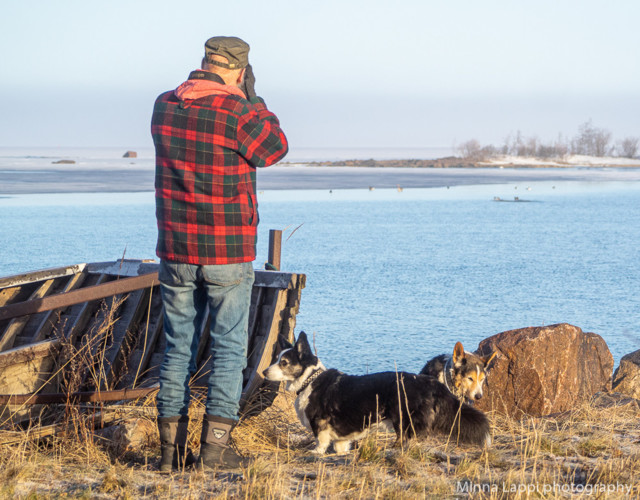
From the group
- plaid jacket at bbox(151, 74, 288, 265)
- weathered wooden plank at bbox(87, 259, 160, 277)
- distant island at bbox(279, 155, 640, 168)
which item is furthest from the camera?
distant island at bbox(279, 155, 640, 168)

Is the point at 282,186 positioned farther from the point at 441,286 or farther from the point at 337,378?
the point at 337,378

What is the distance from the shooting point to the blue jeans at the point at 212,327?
12.8ft

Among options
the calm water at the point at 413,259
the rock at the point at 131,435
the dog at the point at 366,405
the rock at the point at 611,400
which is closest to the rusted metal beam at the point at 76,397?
the rock at the point at 131,435

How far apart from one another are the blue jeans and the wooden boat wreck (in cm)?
127

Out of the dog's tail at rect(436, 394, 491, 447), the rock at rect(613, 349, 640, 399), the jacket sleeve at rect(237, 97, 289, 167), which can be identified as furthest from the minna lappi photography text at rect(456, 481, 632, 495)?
the rock at rect(613, 349, 640, 399)

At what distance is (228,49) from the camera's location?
3.79 meters

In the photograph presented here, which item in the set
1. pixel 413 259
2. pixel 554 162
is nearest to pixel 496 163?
pixel 554 162

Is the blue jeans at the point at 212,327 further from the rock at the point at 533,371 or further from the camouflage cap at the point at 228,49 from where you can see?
the rock at the point at 533,371

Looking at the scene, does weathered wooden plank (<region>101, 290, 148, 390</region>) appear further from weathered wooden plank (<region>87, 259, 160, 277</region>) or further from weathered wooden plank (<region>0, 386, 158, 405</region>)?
weathered wooden plank (<region>0, 386, 158, 405</region>)

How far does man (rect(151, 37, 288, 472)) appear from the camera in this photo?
3.77 metres

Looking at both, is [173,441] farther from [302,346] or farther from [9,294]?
[9,294]

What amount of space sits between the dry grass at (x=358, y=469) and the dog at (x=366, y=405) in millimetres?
124

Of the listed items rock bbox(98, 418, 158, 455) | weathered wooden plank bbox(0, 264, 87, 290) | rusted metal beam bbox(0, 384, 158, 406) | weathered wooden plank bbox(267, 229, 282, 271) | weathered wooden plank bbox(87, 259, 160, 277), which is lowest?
rock bbox(98, 418, 158, 455)

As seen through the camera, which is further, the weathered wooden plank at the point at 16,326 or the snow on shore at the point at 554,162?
the snow on shore at the point at 554,162
